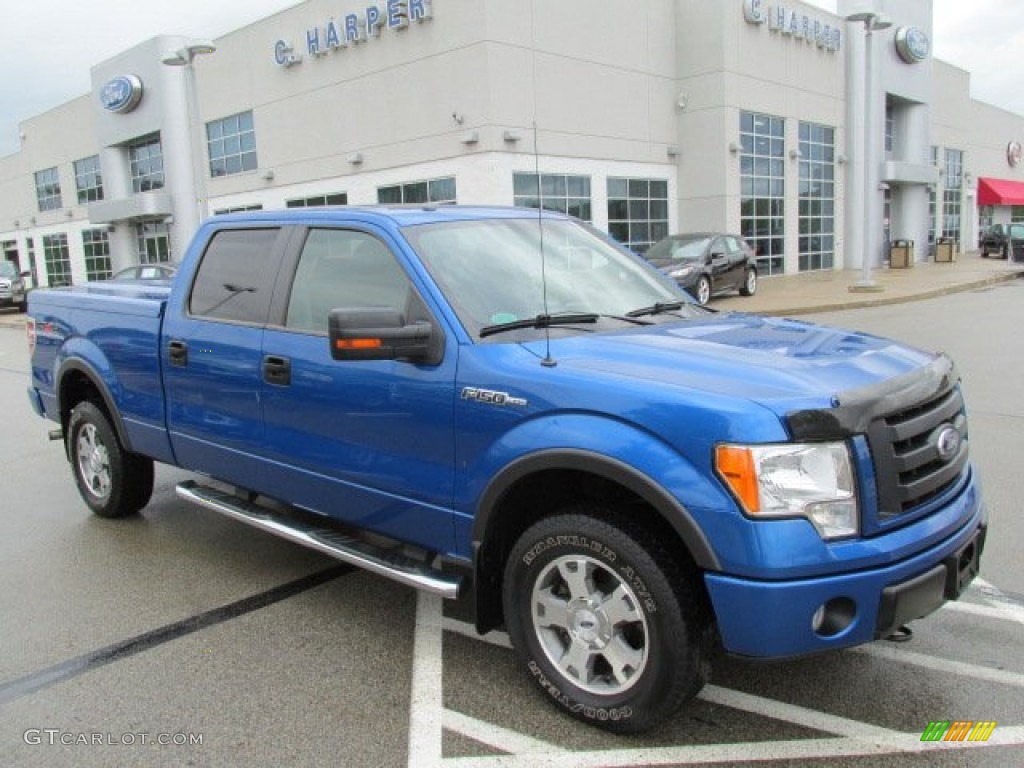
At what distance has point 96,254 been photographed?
44.3 meters

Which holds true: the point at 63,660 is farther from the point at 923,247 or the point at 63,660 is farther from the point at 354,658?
the point at 923,247

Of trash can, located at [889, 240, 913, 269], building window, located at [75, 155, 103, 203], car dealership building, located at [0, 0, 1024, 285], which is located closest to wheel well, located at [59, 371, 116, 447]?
car dealership building, located at [0, 0, 1024, 285]

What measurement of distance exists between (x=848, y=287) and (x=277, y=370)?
22.6m

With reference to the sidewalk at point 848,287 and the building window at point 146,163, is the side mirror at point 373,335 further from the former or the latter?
the building window at point 146,163

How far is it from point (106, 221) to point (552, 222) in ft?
133

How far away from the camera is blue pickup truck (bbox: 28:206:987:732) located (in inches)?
107

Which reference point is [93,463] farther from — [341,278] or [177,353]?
[341,278]

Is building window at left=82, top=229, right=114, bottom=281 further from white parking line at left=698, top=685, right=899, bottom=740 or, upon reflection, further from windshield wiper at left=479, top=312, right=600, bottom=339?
white parking line at left=698, top=685, right=899, bottom=740

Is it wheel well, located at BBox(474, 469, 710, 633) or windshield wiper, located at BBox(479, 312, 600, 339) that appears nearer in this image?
wheel well, located at BBox(474, 469, 710, 633)

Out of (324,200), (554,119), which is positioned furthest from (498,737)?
(324,200)

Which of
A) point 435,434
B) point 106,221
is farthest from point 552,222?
point 106,221

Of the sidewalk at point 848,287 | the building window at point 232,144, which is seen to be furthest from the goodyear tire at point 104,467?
the building window at point 232,144

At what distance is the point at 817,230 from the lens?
112 feet

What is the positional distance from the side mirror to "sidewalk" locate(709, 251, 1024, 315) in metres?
12.9
